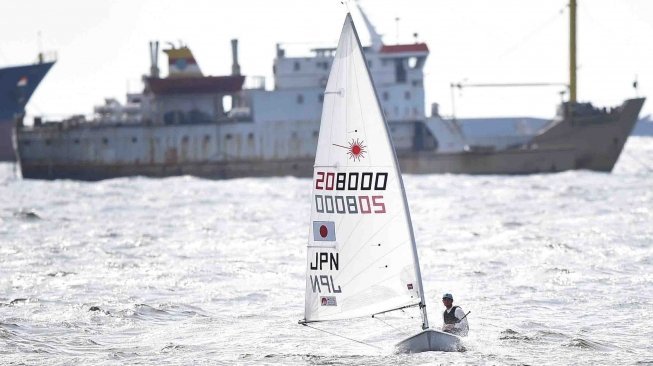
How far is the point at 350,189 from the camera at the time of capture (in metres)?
20.2

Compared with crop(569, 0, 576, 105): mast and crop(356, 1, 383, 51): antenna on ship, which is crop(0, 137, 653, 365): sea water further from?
crop(356, 1, 383, 51): antenna on ship

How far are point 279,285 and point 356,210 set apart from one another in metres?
12.5

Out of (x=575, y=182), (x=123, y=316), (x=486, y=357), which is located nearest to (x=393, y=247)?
(x=486, y=357)

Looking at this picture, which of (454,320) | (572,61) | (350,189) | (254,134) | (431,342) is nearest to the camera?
(350,189)

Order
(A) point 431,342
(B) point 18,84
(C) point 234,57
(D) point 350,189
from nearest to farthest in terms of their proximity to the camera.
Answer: (D) point 350,189, (A) point 431,342, (C) point 234,57, (B) point 18,84

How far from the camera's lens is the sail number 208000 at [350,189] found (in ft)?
66.0

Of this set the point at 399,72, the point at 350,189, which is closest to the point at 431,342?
the point at 350,189

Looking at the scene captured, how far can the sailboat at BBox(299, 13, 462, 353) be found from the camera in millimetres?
19906

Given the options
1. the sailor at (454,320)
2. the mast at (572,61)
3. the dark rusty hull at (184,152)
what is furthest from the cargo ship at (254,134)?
the sailor at (454,320)

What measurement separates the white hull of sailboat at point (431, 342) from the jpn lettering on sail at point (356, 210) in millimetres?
789

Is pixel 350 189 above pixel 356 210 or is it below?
above

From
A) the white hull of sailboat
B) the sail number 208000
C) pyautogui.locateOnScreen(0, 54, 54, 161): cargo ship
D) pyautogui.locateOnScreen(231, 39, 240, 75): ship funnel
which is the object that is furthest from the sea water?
pyautogui.locateOnScreen(0, 54, 54, 161): cargo ship

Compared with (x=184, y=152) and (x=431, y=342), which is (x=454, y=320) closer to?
(x=431, y=342)

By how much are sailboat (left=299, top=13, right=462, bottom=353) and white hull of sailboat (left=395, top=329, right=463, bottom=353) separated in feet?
0.08
